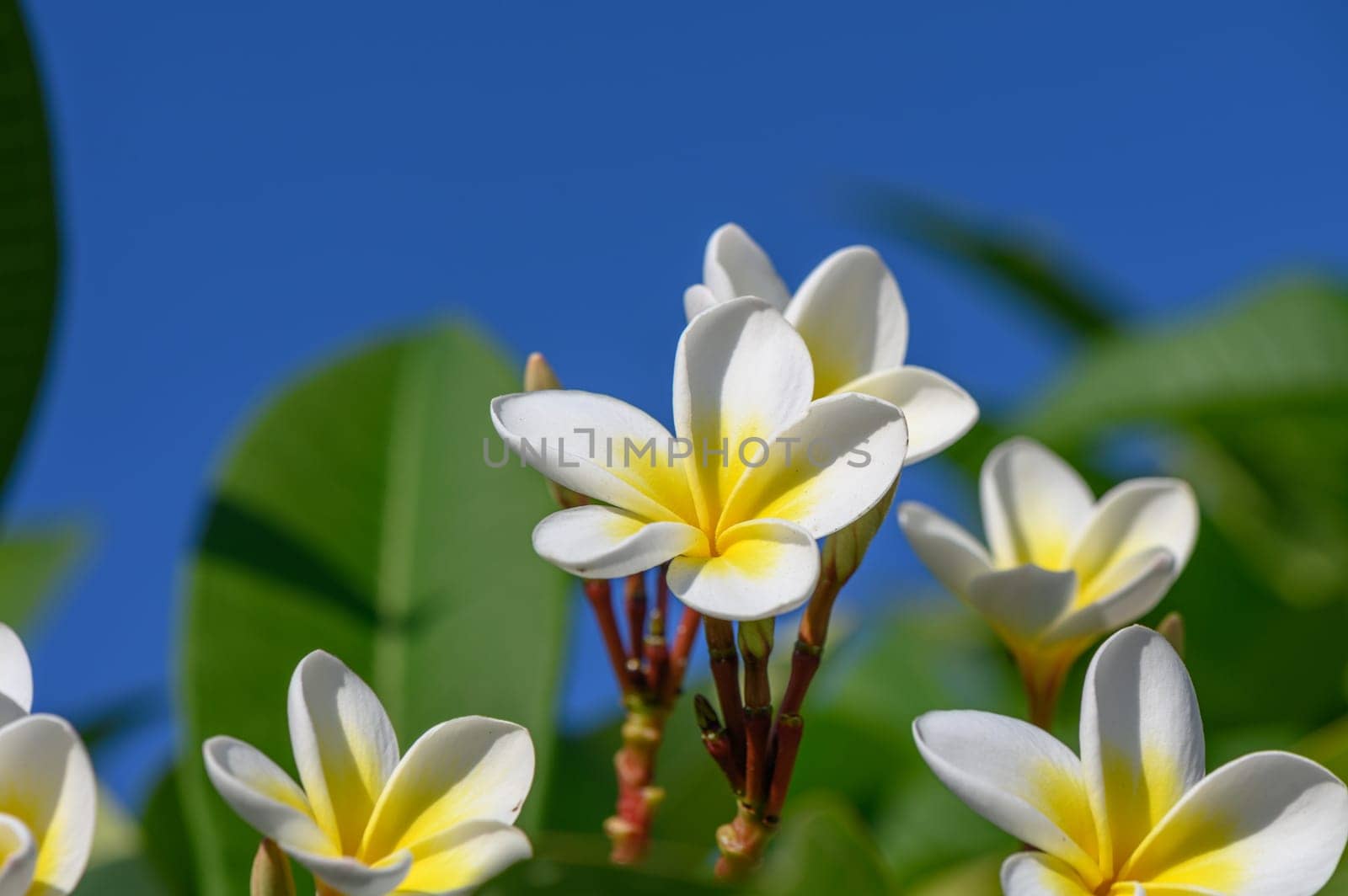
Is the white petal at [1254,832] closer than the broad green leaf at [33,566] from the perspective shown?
Yes

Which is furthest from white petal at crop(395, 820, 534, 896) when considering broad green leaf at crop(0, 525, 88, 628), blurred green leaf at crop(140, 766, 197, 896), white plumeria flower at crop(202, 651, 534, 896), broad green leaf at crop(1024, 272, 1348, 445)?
broad green leaf at crop(0, 525, 88, 628)

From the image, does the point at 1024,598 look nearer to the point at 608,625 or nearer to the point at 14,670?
the point at 608,625

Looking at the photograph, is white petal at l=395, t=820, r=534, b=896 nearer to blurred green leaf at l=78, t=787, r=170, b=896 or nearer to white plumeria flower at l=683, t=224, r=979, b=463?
white plumeria flower at l=683, t=224, r=979, b=463

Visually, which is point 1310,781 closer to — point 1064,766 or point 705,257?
point 1064,766

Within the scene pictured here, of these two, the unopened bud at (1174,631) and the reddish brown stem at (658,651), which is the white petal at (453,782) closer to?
the reddish brown stem at (658,651)

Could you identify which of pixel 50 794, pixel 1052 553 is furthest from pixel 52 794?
pixel 1052 553

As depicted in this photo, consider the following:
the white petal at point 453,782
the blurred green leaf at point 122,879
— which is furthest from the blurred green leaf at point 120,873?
the white petal at point 453,782
